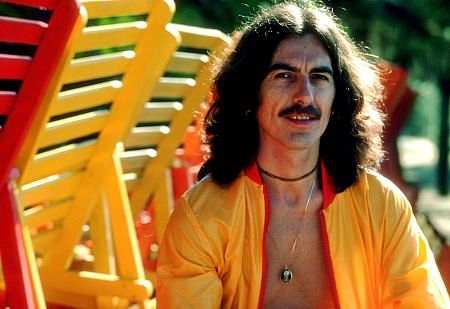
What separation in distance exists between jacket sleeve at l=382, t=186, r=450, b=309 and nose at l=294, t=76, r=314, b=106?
0.37 meters

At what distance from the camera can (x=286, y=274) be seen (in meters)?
3.11

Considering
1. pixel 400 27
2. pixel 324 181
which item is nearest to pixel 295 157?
pixel 324 181

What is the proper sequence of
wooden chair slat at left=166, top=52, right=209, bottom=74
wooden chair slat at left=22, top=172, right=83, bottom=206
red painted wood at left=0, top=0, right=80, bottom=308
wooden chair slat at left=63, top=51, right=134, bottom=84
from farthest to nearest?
wooden chair slat at left=166, top=52, right=209, bottom=74 → wooden chair slat at left=22, top=172, right=83, bottom=206 → wooden chair slat at left=63, top=51, right=134, bottom=84 → red painted wood at left=0, top=0, right=80, bottom=308

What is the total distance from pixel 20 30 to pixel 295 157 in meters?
0.82

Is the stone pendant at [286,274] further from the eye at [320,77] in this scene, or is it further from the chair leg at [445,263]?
the chair leg at [445,263]

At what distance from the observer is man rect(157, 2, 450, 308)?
2996 mm

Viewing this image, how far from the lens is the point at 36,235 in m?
4.16

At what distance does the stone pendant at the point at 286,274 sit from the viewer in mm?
3109

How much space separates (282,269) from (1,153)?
0.84 metres

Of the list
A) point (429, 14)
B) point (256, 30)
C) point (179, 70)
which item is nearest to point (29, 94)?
point (256, 30)

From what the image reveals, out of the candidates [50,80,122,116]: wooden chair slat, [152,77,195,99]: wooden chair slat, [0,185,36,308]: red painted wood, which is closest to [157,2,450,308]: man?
[0,185,36,308]: red painted wood

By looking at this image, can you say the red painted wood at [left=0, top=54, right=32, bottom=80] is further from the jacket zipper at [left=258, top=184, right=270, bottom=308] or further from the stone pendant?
the stone pendant

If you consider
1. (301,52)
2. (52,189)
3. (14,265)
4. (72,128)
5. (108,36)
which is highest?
(301,52)

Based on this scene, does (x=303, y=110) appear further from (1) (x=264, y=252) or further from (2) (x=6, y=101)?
(2) (x=6, y=101)
